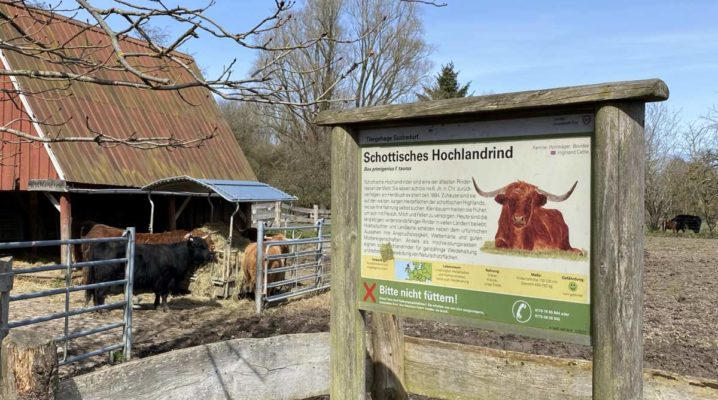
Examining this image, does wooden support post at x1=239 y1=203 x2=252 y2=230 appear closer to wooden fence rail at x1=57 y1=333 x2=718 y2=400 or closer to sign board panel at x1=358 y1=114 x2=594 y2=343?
wooden fence rail at x1=57 y1=333 x2=718 y2=400

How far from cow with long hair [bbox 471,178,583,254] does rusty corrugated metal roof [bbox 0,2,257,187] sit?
10803 mm

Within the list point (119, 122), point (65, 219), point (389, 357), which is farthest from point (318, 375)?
point (119, 122)

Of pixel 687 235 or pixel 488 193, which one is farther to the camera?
pixel 687 235

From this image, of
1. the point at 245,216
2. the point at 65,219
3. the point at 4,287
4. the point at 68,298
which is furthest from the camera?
the point at 245,216

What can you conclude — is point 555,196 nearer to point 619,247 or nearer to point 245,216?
point 619,247

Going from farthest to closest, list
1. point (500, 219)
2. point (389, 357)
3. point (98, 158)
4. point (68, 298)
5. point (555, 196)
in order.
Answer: point (98, 158), point (68, 298), point (389, 357), point (500, 219), point (555, 196)

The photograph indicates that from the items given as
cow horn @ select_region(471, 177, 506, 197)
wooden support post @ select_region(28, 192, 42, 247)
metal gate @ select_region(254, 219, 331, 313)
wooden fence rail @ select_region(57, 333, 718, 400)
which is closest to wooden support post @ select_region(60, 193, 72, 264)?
wooden support post @ select_region(28, 192, 42, 247)

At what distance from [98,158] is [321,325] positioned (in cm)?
856

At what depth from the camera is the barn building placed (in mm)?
13703

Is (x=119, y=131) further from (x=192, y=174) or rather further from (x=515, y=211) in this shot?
(x=515, y=211)

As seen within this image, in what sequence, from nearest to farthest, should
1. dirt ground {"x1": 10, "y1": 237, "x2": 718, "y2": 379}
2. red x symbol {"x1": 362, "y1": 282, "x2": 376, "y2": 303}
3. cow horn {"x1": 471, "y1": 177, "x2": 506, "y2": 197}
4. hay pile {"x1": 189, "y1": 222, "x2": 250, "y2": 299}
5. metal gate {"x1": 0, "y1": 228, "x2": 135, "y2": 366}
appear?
cow horn {"x1": 471, "y1": 177, "x2": 506, "y2": 197} → red x symbol {"x1": 362, "y1": 282, "x2": 376, "y2": 303} → metal gate {"x1": 0, "y1": 228, "x2": 135, "y2": 366} → dirt ground {"x1": 10, "y1": 237, "x2": 718, "y2": 379} → hay pile {"x1": 189, "y1": 222, "x2": 250, "y2": 299}

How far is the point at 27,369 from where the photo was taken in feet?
6.77

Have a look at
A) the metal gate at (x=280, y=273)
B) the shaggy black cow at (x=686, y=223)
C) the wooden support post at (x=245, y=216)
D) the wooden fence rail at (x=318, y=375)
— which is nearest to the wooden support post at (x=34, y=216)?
the wooden support post at (x=245, y=216)

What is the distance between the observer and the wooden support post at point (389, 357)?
10.8 feet
